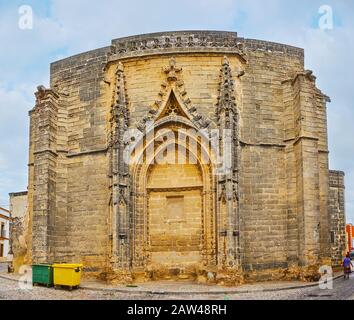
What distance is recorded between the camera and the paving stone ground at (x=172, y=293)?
12252mm

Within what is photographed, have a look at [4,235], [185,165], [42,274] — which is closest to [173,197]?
[185,165]

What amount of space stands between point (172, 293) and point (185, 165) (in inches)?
187

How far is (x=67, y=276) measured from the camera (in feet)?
46.1

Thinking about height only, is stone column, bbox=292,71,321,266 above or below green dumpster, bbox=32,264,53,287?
above

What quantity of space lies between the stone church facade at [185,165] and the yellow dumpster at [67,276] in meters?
1.19

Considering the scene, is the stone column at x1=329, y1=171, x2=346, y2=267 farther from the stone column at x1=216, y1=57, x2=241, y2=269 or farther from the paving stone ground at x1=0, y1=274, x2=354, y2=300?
the stone column at x1=216, y1=57, x2=241, y2=269

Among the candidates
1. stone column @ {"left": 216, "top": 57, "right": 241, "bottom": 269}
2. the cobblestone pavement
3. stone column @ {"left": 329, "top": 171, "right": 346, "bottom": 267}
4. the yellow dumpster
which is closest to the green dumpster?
the yellow dumpster

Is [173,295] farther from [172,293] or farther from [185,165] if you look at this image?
[185,165]

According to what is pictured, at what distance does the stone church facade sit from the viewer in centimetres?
1530

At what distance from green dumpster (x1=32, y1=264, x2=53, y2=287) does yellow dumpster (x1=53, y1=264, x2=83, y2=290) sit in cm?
22

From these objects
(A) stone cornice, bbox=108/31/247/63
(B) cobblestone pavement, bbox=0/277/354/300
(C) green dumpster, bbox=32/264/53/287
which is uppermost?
(A) stone cornice, bbox=108/31/247/63

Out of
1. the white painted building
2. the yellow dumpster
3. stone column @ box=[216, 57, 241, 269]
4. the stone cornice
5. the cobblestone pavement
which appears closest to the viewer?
the cobblestone pavement

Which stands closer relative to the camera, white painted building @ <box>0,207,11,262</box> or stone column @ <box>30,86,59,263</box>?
stone column @ <box>30,86,59,263</box>

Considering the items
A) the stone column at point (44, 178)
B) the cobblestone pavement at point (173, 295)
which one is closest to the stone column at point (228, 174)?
the cobblestone pavement at point (173, 295)
